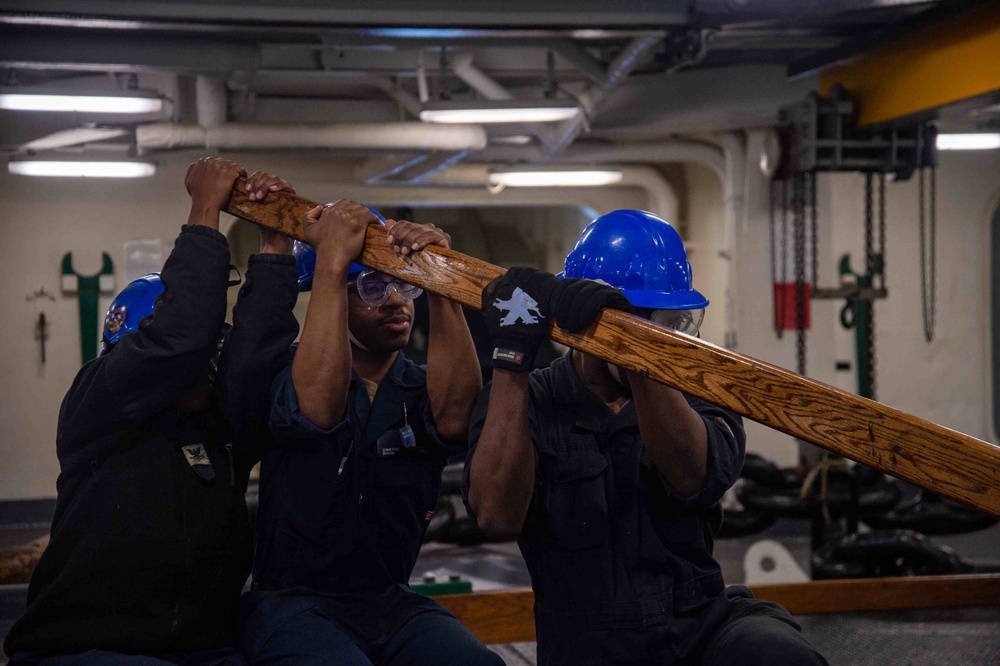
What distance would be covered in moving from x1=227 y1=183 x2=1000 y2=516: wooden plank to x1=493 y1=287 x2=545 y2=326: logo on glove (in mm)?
63

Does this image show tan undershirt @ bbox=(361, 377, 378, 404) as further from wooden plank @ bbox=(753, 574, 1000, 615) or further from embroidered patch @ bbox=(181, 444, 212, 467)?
wooden plank @ bbox=(753, 574, 1000, 615)

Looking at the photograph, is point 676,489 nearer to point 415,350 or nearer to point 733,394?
point 733,394

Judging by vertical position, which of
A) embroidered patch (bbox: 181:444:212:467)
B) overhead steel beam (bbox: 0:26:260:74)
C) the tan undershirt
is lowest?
embroidered patch (bbox: 181:444:212:467)

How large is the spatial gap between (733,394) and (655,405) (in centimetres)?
26

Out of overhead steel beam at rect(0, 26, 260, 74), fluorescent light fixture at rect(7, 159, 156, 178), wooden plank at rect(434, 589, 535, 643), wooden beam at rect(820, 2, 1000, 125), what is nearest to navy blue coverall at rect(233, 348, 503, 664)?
wooden plank at rect(434, 589, 535, 643)

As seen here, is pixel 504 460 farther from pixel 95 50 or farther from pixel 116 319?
pixel 95 50

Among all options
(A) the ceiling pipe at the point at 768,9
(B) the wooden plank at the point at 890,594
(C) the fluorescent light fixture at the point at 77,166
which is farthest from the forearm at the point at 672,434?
(C) the fluorescent light fixture at the point at 77,166

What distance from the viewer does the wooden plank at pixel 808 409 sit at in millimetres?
1866

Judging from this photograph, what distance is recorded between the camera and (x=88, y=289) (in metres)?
10.7

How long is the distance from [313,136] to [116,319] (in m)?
5.90

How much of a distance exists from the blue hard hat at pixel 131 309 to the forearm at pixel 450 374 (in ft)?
2.46

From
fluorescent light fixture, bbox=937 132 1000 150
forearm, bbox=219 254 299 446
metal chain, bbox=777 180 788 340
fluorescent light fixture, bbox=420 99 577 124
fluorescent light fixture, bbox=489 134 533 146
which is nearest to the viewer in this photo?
forearm, bbox=219 254 299 446

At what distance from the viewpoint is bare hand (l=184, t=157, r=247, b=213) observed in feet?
8.50


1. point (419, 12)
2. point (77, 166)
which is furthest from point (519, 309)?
point (77, 166)
